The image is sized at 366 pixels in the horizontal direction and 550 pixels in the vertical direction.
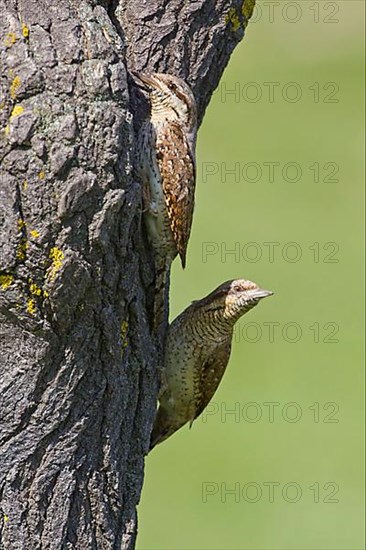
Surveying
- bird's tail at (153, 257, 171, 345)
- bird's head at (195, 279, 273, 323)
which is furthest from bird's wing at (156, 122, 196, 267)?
bird's head at (195, 279, 273, 323)

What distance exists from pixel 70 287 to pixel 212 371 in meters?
2.15

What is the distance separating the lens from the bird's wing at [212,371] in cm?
621

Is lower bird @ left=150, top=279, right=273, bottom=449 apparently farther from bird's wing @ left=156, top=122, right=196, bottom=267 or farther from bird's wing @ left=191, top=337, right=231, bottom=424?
bird's wing @ left=156, top=122, right=196, bottom=267

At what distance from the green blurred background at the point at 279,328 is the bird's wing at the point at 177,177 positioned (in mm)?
5507

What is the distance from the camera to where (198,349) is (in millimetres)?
5992

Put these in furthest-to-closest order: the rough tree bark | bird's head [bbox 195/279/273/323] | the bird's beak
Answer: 1. bird's head [bbox 195/279/273/323]
2. the bird's beak
3. the rough tree bark

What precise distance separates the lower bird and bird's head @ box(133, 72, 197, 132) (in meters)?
0.85

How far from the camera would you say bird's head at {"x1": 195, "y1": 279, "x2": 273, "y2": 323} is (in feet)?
18.7

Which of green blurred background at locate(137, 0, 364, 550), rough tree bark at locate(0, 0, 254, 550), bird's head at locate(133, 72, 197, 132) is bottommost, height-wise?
rough tree bark at locate(0, 0, 254, 550)

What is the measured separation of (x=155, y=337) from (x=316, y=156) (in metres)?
13.6

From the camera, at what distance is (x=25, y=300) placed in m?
4.19

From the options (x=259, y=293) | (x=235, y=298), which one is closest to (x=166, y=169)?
(x=259, y=293)

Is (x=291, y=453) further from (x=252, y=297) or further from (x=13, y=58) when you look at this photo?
(x=13, y=58)

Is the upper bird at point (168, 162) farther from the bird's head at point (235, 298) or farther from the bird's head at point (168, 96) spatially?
the bird's head at point (235, 298)
